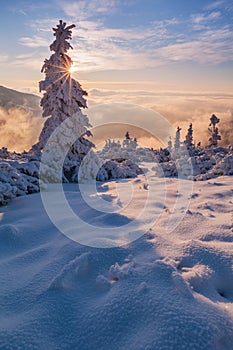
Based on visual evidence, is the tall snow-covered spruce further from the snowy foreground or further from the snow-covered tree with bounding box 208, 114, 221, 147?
the snow-covered tree with bounding box 208, 114, 221, 147

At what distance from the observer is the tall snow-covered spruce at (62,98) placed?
46.4 feet

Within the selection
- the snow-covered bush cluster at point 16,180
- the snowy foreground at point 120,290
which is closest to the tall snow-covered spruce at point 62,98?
the snow-covered bush cluster at point 16,180

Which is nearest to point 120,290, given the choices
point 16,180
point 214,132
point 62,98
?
point 16,180

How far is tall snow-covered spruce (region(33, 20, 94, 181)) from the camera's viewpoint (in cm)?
1414

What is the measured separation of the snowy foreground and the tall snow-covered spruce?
9464mm

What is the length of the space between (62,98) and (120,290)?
1285 centimetres

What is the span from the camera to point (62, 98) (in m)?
14.0

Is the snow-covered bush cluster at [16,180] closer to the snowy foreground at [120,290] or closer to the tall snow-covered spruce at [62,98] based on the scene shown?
the snowy foreground at [120,290]

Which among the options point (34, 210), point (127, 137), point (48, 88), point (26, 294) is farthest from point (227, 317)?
point (127, 137)

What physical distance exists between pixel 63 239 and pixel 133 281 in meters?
2.00

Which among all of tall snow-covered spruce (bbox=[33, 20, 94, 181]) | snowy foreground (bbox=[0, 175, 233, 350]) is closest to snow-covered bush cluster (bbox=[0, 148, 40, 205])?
snowy foreground (bbox=[0, 175, 233, 350])

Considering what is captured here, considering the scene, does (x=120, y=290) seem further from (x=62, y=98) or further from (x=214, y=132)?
(x=214, y=132)

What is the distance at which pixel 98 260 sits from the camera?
3.81 meters

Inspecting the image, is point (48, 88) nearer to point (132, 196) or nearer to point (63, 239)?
point (132, 196)
